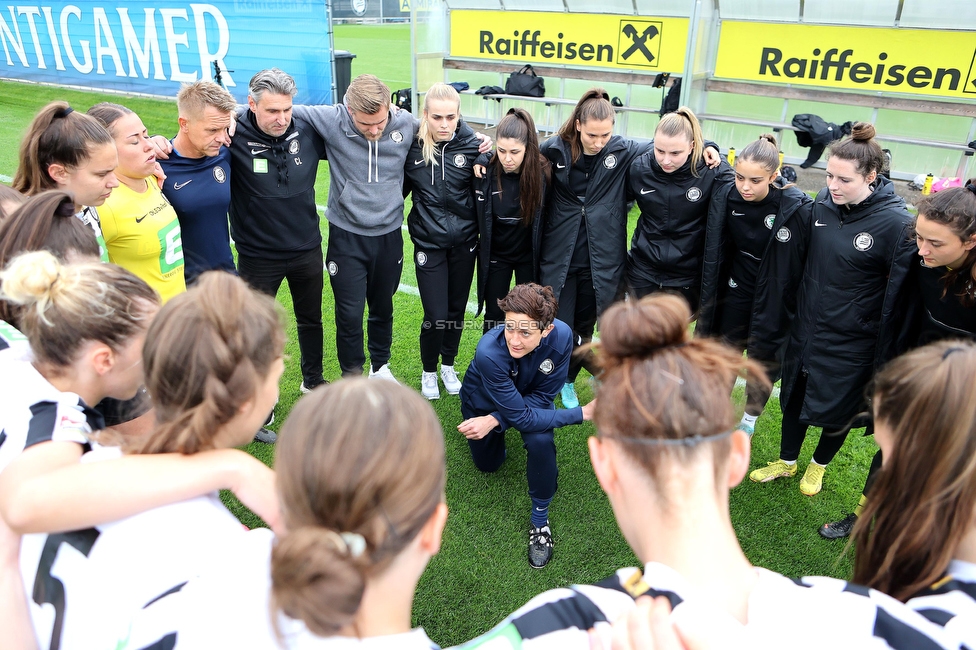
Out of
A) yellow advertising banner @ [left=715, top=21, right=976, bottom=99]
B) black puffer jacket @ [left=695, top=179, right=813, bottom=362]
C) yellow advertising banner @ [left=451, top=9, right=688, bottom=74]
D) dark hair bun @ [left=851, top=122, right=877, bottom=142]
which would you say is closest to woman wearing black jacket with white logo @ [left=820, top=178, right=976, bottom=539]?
dark hair bun @ [left=851, top=122, right=877, bottom=142]

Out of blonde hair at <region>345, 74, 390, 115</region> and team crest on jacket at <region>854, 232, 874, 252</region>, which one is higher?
blonde hair at <region>345, 74, 390, 115</region>

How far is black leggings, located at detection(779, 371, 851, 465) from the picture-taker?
3646mm

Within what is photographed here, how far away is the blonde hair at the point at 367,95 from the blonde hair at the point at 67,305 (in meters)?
2.49

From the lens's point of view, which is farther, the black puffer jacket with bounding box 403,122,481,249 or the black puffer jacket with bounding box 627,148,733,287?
the black puffer jacket with bounding box 403,122,481,249

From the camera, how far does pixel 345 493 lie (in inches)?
41.4

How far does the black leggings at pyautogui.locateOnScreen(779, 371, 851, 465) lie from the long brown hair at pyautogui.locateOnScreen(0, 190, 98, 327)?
357 cm

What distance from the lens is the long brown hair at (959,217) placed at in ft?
8.86

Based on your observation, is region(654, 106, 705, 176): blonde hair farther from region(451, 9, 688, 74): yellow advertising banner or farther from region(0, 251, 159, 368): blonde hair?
region(451, 9, 688, 74): yellow advertising banner

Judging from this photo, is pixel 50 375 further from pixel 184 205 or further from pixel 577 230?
pixel 577 230

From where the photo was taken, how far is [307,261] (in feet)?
13.7

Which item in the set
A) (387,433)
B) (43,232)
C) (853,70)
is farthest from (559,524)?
(853,70)

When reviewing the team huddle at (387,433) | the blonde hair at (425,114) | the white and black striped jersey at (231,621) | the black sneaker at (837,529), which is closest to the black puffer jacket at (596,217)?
the blonde hair at (425,114)

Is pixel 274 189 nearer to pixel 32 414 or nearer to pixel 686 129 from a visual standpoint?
pixel 686 129

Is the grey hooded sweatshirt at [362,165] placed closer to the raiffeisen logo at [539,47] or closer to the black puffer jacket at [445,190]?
the black puffer jacket at [445,190]
